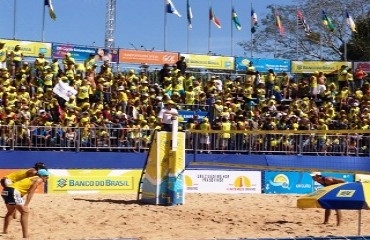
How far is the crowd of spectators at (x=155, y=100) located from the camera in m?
21.9

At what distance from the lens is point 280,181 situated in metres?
23.0

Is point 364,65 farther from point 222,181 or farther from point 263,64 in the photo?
point 222,181

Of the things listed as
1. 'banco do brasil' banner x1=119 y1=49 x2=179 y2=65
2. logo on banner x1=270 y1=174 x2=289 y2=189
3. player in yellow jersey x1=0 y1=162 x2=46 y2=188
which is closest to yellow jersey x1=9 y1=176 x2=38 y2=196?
player in yellow jersey x1=0 y1=162 x2=46 y2=188

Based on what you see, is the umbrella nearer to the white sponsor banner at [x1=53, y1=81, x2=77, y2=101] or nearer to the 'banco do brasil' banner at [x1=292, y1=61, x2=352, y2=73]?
the white sponsor banner at [x1=53, y1=81, x2=77, y2=101]

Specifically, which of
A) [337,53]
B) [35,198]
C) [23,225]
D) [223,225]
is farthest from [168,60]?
[337,53]

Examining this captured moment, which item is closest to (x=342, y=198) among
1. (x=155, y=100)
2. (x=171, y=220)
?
(x=171, y=220)

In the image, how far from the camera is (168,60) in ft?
96.2

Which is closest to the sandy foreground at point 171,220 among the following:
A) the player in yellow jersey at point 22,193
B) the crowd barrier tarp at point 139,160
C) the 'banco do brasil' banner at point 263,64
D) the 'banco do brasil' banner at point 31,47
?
the player in yellow jersey at point 22,193

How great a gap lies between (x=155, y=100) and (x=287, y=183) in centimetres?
528

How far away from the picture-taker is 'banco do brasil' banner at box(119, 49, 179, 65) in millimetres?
28234

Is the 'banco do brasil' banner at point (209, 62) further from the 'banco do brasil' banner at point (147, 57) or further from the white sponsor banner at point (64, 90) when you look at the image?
the white sponsor banner at point (64, 90)

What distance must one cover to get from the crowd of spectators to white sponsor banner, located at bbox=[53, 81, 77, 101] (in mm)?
153

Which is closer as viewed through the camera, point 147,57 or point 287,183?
point 287,183

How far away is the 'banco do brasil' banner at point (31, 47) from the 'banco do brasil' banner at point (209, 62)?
6.07 metres
